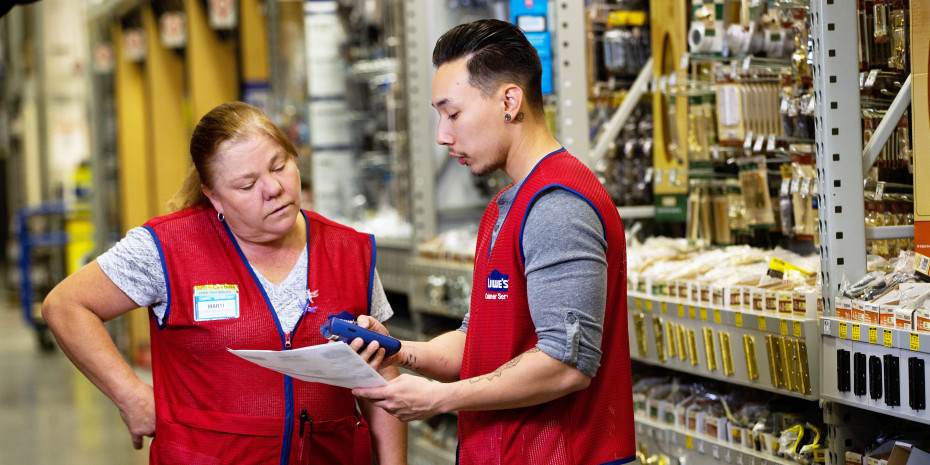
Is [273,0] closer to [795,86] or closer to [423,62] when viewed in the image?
[423,62]

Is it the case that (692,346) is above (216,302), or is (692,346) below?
below

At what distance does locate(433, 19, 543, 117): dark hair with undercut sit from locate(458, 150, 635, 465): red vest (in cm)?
17

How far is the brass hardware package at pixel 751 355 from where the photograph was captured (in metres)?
2.85

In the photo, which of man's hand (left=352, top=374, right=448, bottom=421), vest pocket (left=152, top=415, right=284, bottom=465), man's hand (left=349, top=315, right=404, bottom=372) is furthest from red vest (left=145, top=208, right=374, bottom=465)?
man's hand (left=352, top=374, right=448, bottom=421)

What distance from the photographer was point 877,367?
7.79 ft

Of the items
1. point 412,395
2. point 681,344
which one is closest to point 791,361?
point 681,344

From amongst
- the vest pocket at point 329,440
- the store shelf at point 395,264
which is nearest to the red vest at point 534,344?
the vest pocket at point 329,440

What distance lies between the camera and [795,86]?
10.3 feet

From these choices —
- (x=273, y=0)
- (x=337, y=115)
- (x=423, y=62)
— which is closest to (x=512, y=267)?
(x=423, y=62)

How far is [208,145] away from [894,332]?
1.65 meters

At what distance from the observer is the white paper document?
185 centimetres

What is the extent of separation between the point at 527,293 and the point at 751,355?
122 centimetres

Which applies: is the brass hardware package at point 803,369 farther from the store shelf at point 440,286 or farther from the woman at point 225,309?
the store shelf at point 440,286

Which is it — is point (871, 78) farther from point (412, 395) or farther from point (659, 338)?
point (412, 395)
